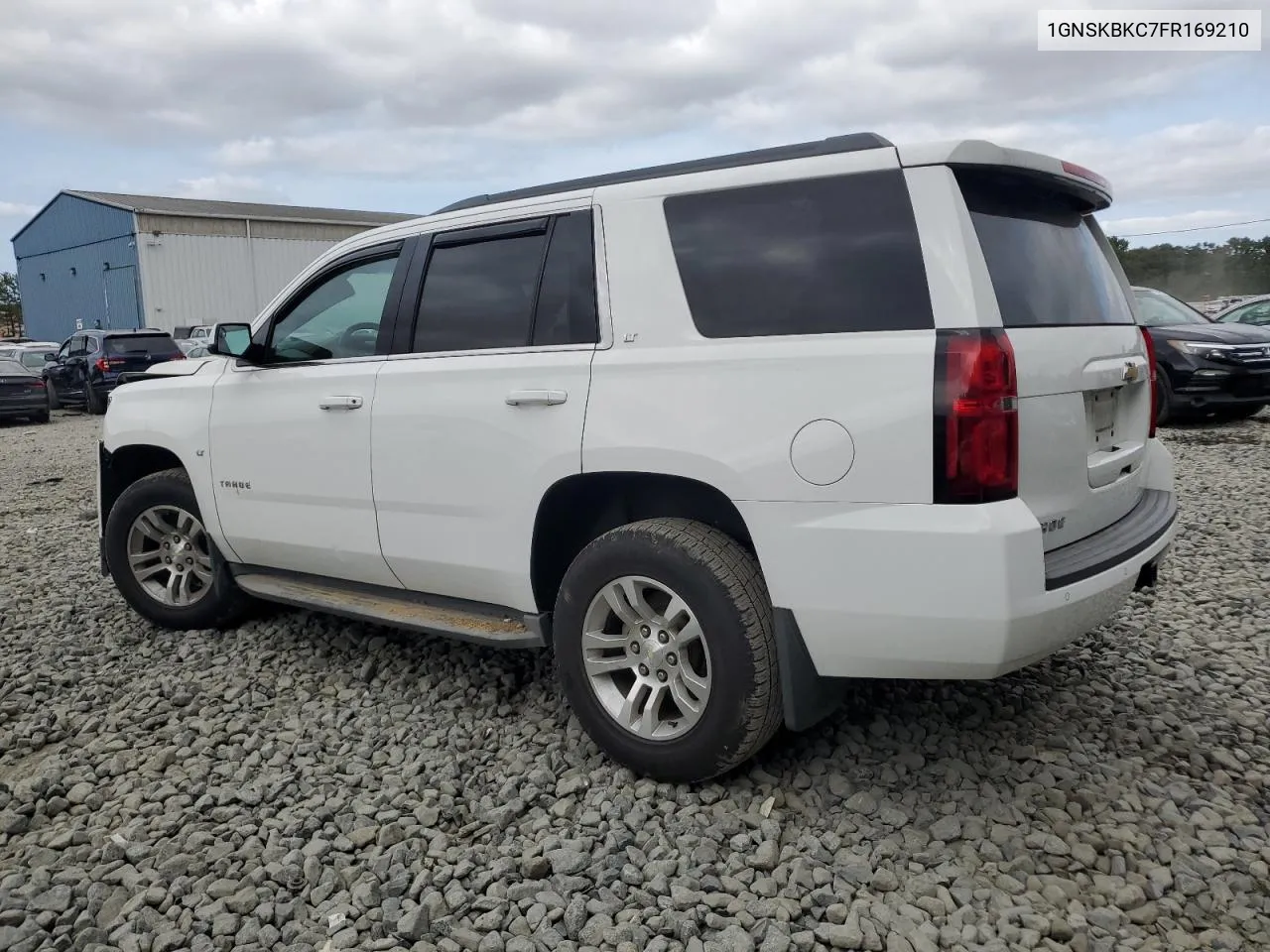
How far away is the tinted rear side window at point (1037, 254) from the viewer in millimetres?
2746

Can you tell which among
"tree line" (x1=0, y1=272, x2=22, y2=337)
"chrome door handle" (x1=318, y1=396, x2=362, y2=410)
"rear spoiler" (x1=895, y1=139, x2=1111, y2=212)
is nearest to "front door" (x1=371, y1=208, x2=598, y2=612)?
"chrome door handle" (x1=318, y1=396, x2=362, y2=410)

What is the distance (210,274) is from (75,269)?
7.02 m

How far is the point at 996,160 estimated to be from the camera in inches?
108

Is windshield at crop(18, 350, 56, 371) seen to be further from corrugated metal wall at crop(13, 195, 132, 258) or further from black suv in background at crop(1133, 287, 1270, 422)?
black suv in background at crop(1133, 287, 1270, 422)

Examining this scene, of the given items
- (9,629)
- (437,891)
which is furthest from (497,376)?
→ (9,629)

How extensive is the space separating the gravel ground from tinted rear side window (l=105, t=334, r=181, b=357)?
53.9 feet

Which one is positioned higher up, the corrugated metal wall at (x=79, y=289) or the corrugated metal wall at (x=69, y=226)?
the corrugated metal wall at (x=69, y=226)

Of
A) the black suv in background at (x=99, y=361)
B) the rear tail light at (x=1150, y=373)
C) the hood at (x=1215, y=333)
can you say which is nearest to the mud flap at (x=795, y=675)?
the rear tail light at (x=1150, y=373)

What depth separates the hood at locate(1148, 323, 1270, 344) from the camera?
10.1 meters

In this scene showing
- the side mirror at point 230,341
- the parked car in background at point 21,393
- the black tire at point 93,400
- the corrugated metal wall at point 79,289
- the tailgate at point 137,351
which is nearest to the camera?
the side mirror at point 230,341

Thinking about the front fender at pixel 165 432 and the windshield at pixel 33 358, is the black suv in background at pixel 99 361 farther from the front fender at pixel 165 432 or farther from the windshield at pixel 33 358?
the front fender at pixel 165 432

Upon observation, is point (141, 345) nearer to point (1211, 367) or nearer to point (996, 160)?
point (1211, 367)

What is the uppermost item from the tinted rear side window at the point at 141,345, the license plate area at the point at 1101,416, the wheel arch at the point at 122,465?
the tinted rear side window at the point at 141,345

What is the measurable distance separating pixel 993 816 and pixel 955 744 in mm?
447
